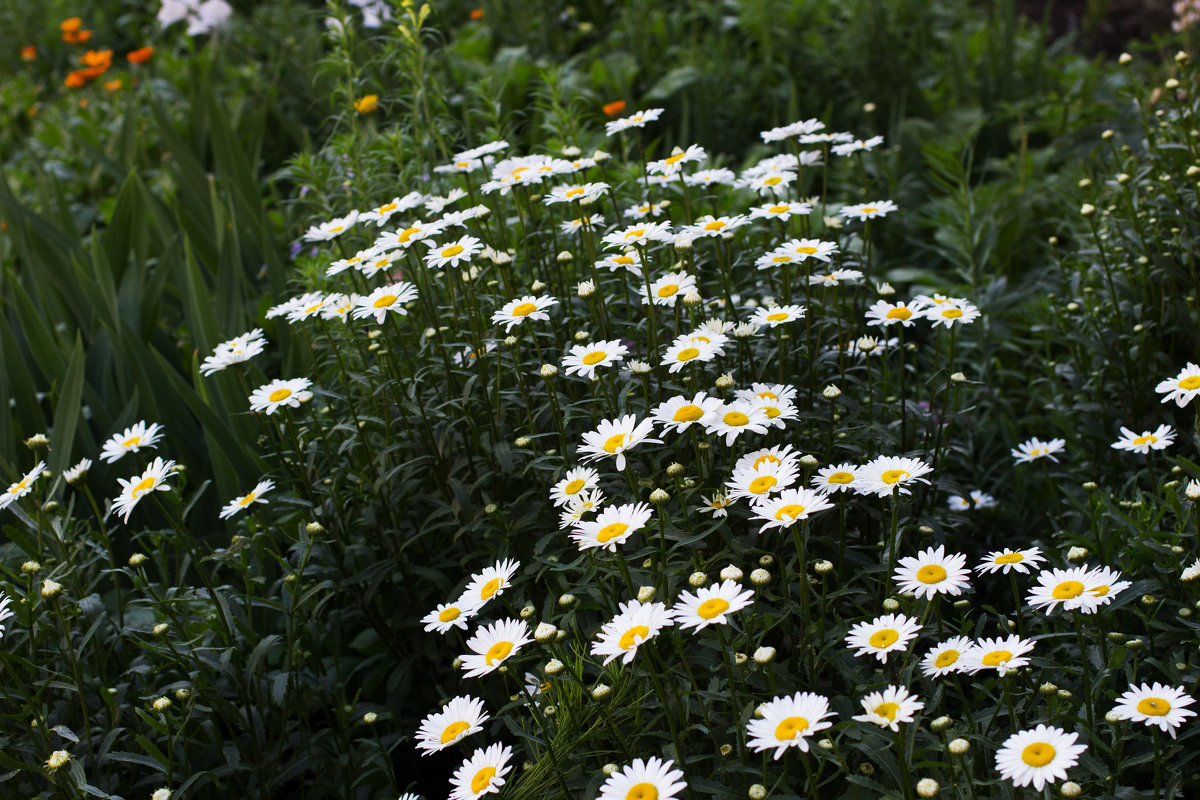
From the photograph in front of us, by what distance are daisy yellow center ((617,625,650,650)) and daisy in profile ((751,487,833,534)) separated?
202mm

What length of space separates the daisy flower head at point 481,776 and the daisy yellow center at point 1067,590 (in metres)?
0.75

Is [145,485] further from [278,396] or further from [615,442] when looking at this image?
[615,442]

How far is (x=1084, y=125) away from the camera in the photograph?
150 inches

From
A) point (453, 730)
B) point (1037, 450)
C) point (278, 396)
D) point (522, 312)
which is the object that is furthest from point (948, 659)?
point (278, 396)

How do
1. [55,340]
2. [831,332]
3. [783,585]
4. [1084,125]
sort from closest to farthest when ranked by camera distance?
[783,585] < [831,332] < [55,340] < [1084,125]

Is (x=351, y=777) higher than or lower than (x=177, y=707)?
lower

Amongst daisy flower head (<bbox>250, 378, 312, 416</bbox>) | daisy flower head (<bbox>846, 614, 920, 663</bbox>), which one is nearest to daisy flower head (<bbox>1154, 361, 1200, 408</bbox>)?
daisy flower head (<bbox>846, 614, 920, 663</bbox>)

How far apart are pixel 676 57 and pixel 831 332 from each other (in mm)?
3048

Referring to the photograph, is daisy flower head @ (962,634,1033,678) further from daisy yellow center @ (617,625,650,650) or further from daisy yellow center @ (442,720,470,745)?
daisy yellow center @ (442,720,470,745)

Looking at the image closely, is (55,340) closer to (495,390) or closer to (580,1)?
(495,390)

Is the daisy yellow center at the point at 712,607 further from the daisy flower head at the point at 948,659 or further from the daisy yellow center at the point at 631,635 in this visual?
the daisy flower head at the point at 948,659

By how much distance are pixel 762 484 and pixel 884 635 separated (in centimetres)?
25

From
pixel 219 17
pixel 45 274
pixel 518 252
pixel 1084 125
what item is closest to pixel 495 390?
pixel 518 252

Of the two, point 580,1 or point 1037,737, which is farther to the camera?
point 580,1
